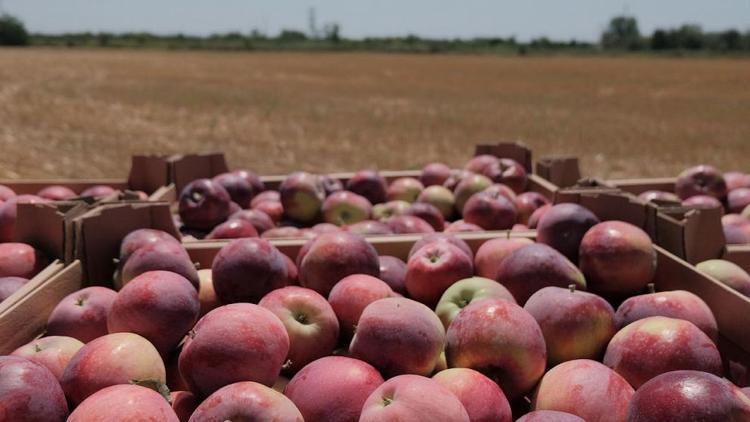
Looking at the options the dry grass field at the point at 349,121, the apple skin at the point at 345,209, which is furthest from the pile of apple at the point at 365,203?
the dry grass field at the point at 349,121

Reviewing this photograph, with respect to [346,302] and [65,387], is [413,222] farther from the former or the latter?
[65,387]

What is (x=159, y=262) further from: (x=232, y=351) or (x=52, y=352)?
(x=232, y=351)

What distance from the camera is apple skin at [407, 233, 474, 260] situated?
3.37m

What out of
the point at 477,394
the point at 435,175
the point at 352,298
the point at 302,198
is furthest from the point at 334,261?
the point at 435,175

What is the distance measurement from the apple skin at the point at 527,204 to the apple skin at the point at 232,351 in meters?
2.81

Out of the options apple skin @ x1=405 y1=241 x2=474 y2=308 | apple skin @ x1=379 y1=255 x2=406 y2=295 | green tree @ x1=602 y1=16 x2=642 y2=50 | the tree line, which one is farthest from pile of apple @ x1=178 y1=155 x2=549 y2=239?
green tree @ x1=602 y1=16 x2=642 y2=50

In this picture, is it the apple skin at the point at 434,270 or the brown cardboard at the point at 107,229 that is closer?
the apple skin at the point at 434,270

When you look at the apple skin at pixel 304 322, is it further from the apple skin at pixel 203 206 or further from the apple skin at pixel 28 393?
the apple skin at pixel 203 206

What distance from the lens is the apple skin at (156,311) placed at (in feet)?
8.32

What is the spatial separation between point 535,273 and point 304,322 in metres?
1.07

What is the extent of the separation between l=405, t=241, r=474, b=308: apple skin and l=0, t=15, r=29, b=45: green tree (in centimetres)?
10620

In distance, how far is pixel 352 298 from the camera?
2791mm

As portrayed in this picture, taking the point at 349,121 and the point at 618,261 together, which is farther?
the point at 349,121

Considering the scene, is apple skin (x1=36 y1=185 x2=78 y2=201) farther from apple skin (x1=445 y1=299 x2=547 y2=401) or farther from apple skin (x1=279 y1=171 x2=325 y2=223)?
apple skin (x1=445 y1=299 x2=547 y2=401)
